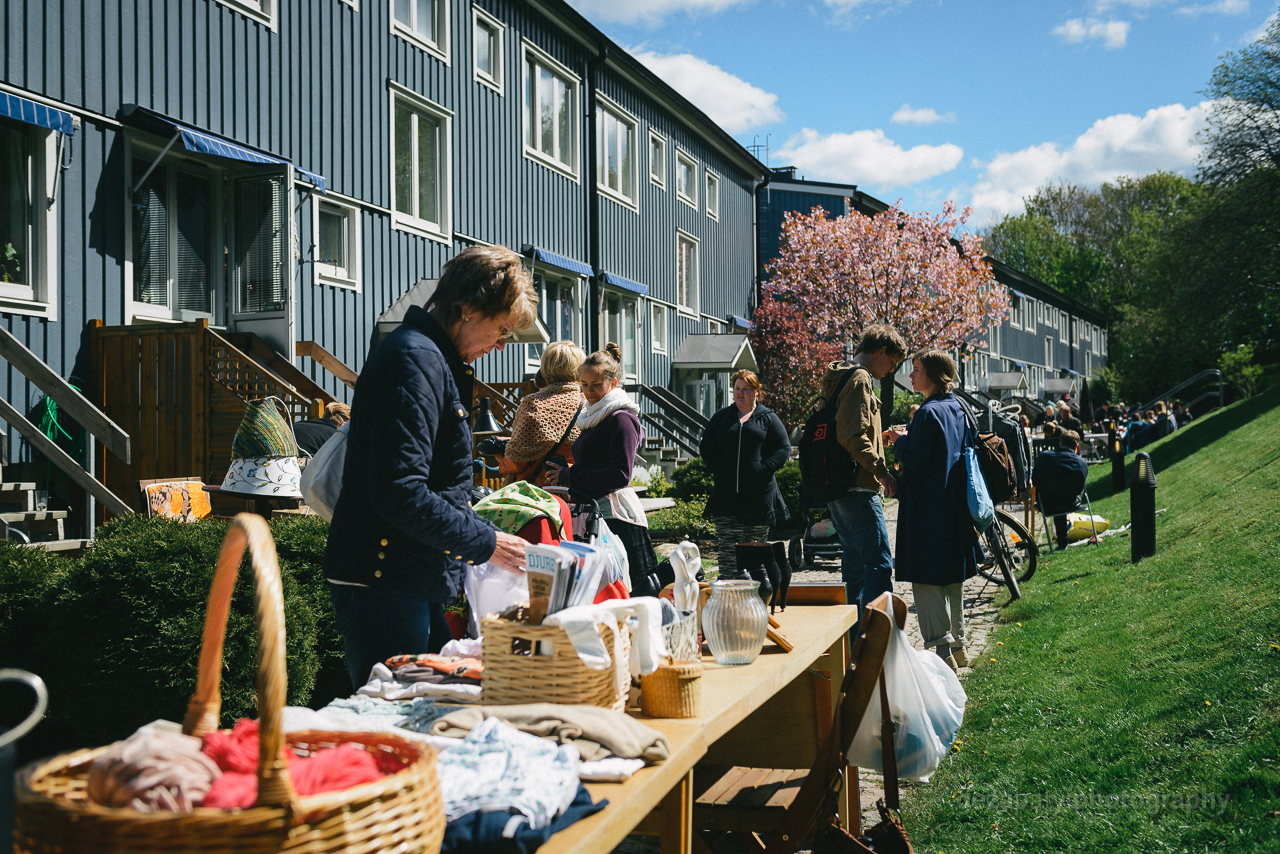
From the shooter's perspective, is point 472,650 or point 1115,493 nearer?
point 472,650

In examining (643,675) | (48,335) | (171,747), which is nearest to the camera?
(171,747)

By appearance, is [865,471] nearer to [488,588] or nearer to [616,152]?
[488,588]

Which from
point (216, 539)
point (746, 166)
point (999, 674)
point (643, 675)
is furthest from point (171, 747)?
point (746, 166)

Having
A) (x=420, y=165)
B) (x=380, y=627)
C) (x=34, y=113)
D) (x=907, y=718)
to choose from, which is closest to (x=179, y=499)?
(x=34, y=113)

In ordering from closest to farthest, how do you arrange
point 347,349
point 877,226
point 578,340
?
point 347,349
point 578,340
point 877,226

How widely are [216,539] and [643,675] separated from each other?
357cm

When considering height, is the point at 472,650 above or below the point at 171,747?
below

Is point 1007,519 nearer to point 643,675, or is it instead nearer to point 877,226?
point 643,675

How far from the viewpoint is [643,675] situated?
7.58ft

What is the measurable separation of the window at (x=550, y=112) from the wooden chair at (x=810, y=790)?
52.6 feet

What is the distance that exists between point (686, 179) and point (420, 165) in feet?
42.3

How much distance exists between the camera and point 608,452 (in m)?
5.43

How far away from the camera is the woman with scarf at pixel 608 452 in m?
5.39

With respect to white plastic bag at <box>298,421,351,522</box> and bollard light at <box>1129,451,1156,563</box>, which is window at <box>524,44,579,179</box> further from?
white plastic bag at <box>298,421,351,522</box>
